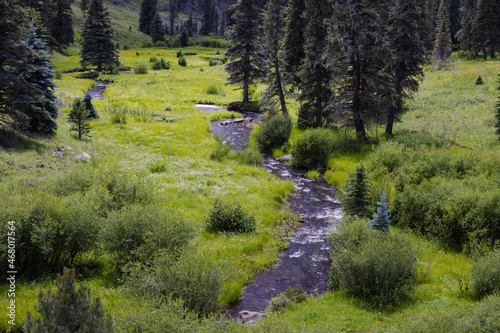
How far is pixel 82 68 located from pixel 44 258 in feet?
229

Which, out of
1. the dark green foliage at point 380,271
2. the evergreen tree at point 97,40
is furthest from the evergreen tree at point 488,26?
the evergreen tree at point 97,40

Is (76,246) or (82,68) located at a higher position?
(82,68)

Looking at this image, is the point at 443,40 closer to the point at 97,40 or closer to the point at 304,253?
the point at 97,40

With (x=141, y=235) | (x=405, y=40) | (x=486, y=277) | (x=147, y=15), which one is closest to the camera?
(x=486, y=277)

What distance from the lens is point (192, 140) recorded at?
3016cm

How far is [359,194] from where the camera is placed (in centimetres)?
1512

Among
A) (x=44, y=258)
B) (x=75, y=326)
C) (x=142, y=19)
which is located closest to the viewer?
(x=75, y=326)

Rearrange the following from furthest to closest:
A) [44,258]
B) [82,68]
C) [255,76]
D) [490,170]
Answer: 1. [82,68]
2. [255,76]
3. [490,170]
4. [44,258]

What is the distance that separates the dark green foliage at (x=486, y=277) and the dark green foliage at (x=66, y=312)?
1010 centimetres

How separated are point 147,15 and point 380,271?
12767cm

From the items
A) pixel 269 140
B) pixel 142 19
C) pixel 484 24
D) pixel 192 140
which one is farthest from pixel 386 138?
pixel 142 19

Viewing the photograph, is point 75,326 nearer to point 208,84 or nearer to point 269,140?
point 269,140

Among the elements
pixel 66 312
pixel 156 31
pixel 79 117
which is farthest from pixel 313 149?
pixel 156 31

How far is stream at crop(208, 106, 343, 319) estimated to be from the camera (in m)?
11.1
